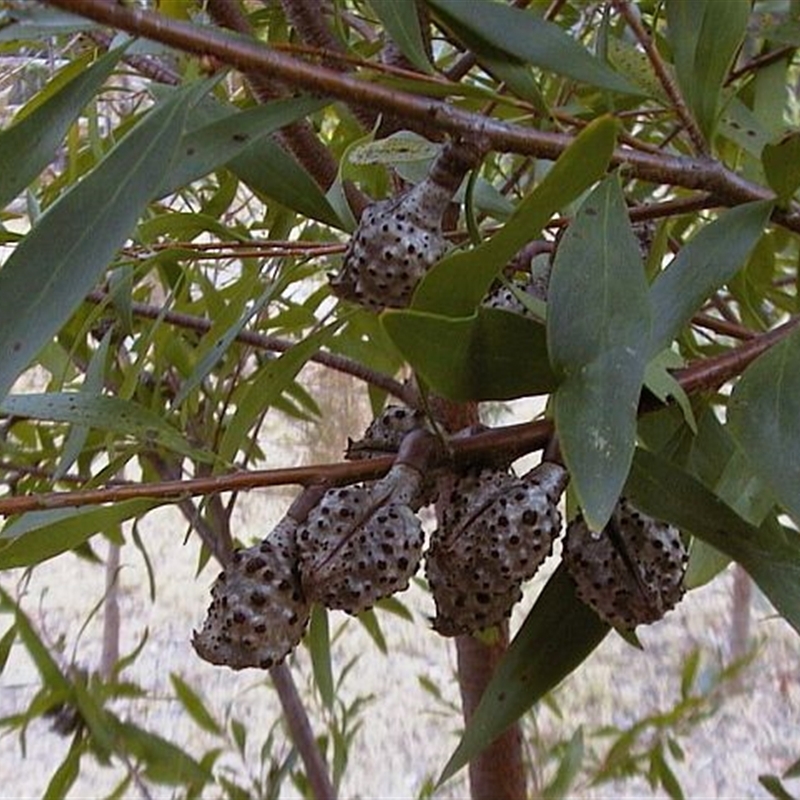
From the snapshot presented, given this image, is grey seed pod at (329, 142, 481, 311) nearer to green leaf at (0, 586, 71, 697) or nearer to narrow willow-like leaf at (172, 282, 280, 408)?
narrow willow-like leaf at (172, 282, 280, 408)

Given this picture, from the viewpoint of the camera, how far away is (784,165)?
0.97ft

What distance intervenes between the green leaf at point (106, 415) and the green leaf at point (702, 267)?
133mm

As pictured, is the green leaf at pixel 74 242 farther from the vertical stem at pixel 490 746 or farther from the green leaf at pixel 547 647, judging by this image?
the vertical stem at pixel 490 746

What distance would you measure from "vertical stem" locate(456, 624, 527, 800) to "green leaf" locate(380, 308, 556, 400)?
336mm

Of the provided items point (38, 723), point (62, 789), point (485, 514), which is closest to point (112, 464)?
point (485, 514)

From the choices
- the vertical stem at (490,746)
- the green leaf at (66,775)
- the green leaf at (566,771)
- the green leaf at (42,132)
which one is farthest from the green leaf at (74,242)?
the green leaf at (566,771)

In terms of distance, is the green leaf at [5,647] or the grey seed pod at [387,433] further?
the green leaf at [5,647]

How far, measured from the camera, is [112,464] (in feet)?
1.23

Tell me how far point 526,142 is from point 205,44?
7 cm

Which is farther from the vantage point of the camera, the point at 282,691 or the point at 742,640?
the point at 742,640

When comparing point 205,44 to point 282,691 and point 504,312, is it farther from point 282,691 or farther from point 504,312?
point 282,691

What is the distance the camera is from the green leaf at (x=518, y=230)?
220 millimetres

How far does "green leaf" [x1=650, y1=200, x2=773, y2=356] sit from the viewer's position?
11.0 inches

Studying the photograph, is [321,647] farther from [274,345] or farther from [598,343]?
[598,343]
